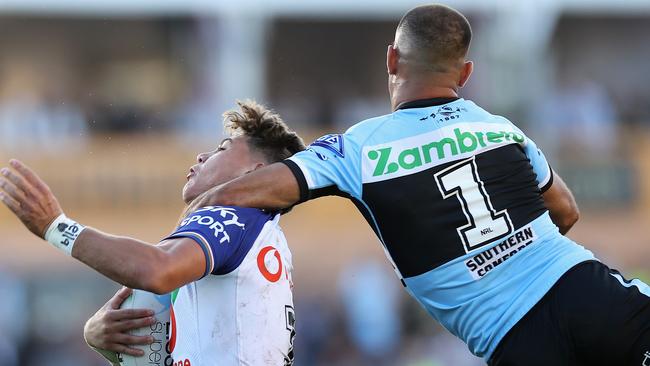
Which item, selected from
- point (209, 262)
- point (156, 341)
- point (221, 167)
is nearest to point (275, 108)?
point (221, 167)

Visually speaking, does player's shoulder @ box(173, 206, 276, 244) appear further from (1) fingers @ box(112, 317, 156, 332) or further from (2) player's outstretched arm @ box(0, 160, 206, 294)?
(1) fingers @ box(112, 317, 156, 332)

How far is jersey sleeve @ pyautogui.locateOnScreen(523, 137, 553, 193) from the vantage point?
566cm

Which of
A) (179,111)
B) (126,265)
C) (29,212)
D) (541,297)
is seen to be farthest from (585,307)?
(179,111)

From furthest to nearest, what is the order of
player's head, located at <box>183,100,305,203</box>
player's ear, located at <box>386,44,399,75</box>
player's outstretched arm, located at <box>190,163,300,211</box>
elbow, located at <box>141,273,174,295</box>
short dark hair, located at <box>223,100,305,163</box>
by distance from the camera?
short dark hair, located at <box>223,100,305,163</box> → player's head, located at <box>183,100,305,203</box> → player's ear, located at <box>386,44,399,75</box> → player's outstretched arm, located at <box>190,163,300,211</box> → elbow, located at <box>141,273,174,295</box>

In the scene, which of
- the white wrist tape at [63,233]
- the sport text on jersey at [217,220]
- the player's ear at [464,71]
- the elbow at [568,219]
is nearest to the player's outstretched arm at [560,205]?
the elbow at [568,219]

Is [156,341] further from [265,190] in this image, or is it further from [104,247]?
[265,190]

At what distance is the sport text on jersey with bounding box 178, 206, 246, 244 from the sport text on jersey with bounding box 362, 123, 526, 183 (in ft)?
1.99

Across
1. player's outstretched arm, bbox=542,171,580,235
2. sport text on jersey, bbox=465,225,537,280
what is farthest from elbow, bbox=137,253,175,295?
player's outstretched arm, bbox=542,171,580,235

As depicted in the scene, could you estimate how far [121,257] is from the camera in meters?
4.84

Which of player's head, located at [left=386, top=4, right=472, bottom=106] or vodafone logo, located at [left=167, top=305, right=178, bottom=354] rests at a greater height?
player's head, located at [left=386, top=4, right=472, bottom=106]

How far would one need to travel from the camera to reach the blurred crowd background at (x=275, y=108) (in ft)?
67.7

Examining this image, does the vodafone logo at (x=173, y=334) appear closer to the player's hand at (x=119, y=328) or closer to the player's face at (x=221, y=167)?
the player's hand at (x=119, y=328)

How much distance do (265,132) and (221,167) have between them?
1.04 ft

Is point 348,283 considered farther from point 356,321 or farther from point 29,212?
point 29,212
